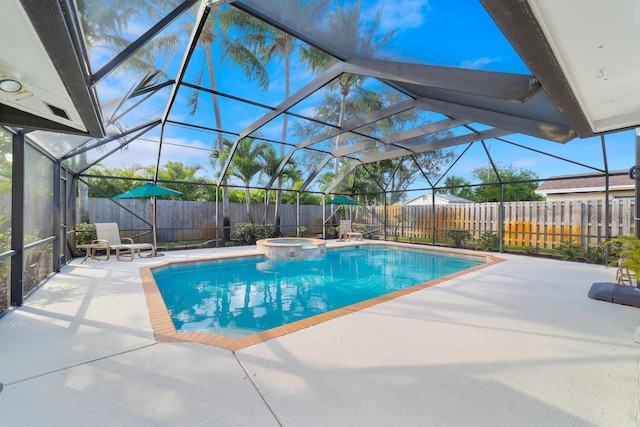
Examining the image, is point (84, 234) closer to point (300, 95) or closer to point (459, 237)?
point (300, 95)

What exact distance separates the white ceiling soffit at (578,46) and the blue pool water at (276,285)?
13.4 ft

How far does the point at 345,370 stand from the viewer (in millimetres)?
2221

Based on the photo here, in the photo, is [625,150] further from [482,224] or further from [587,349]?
[587,349]

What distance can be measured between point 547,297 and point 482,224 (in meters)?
7.06

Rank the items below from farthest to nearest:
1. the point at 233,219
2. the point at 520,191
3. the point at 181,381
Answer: the point at 520,191 → the point at 233,219 → the point at 181,381

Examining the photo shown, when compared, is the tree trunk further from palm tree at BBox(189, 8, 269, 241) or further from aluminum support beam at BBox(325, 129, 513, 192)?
aluminum support beam at BBox(325, 129, 513, 192)

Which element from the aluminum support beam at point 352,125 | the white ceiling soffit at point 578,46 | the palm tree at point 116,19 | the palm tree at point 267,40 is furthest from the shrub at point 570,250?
the palm tree at point 116,19

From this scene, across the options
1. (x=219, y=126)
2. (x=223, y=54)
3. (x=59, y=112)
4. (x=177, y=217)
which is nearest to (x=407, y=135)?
(x=223, y=54)

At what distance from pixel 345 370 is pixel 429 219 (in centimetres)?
1157

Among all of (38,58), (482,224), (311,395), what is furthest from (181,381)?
(482,224)

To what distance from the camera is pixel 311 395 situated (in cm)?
191

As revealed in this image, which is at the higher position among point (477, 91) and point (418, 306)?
point (477, 91)

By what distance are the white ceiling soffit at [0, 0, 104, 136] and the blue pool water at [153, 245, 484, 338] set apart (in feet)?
9.61

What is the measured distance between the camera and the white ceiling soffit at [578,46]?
1.91m
